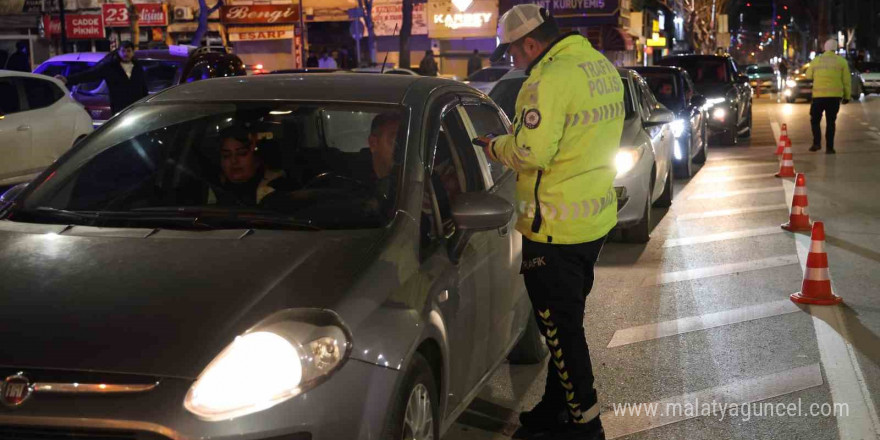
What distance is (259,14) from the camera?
131 ft

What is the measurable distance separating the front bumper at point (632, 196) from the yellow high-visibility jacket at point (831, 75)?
9.81 metres

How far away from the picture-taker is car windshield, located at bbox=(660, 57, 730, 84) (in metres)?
21.8

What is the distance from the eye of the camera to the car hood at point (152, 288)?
3182mm

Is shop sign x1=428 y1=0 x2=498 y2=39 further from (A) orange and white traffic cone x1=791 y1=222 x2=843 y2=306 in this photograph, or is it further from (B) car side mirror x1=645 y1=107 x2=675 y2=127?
(A) orange and white traffic cone x1=791 y1=222 x2=843 y2=306

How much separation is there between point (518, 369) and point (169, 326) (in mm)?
3104

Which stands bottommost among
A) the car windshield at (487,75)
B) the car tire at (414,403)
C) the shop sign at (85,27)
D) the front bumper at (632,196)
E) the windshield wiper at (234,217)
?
the front bumper at (632,196)

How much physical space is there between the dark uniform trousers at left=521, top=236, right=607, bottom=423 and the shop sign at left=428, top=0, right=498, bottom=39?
3585 centimetres

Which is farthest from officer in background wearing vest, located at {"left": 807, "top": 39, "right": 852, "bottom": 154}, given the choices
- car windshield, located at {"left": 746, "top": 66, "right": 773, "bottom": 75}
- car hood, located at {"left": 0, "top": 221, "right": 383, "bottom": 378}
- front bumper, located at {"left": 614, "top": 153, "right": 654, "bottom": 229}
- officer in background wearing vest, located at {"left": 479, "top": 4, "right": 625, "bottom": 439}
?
car windshield, located at {"left": 746, "top": 66, "right": 773, "bottom": 75}

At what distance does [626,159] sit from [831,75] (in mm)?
10093

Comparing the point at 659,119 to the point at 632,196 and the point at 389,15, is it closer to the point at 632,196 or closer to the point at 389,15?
the point at 632,196

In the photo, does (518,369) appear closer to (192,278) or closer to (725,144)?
(192,278)

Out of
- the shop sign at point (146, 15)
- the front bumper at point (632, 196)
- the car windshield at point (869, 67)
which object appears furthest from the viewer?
the car windshield at point (869, 67)

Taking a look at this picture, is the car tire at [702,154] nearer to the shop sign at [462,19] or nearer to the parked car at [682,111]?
the parked car at [682,111]

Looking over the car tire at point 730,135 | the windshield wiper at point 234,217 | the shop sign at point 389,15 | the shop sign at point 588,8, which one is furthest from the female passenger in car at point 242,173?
the shop sign at point 389,15
